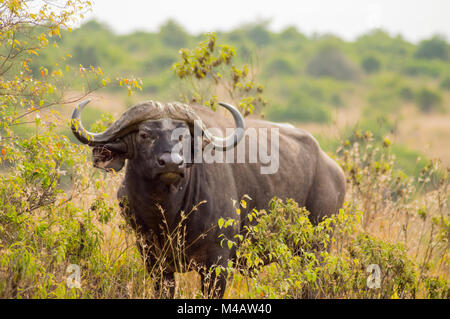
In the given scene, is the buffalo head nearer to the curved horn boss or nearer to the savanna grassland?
the curved horn boss

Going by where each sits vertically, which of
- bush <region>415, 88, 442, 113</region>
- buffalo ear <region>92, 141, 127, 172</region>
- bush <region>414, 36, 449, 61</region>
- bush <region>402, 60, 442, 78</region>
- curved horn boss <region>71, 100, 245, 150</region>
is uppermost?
bush <region>414, 36, 449, 61</region>

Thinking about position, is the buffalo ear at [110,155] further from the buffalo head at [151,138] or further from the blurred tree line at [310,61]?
the blurred tree line at [310,61]

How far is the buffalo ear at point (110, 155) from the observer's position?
175 inches

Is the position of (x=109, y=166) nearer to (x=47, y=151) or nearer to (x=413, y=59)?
(x=47, y=151)

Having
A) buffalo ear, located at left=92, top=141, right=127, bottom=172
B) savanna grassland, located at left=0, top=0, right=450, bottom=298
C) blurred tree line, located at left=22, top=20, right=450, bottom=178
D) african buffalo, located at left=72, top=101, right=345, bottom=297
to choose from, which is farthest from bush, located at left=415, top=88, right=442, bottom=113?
buffalo ear, located at left=92, top=141, right=127, bottom=172

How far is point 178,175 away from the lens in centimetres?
411

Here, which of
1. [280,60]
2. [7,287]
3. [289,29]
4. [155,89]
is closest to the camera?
[7,287]

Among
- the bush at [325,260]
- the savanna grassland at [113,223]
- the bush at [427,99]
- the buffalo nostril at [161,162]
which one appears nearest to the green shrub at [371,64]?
the bush at [427,99]

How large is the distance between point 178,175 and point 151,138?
0.37 meters

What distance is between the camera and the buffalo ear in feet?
14.6

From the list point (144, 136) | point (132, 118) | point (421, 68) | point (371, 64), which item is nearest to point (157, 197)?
point (144, 136)

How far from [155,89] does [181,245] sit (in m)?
30.9

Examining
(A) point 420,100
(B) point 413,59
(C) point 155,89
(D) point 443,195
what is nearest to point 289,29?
(B) point 413,59
